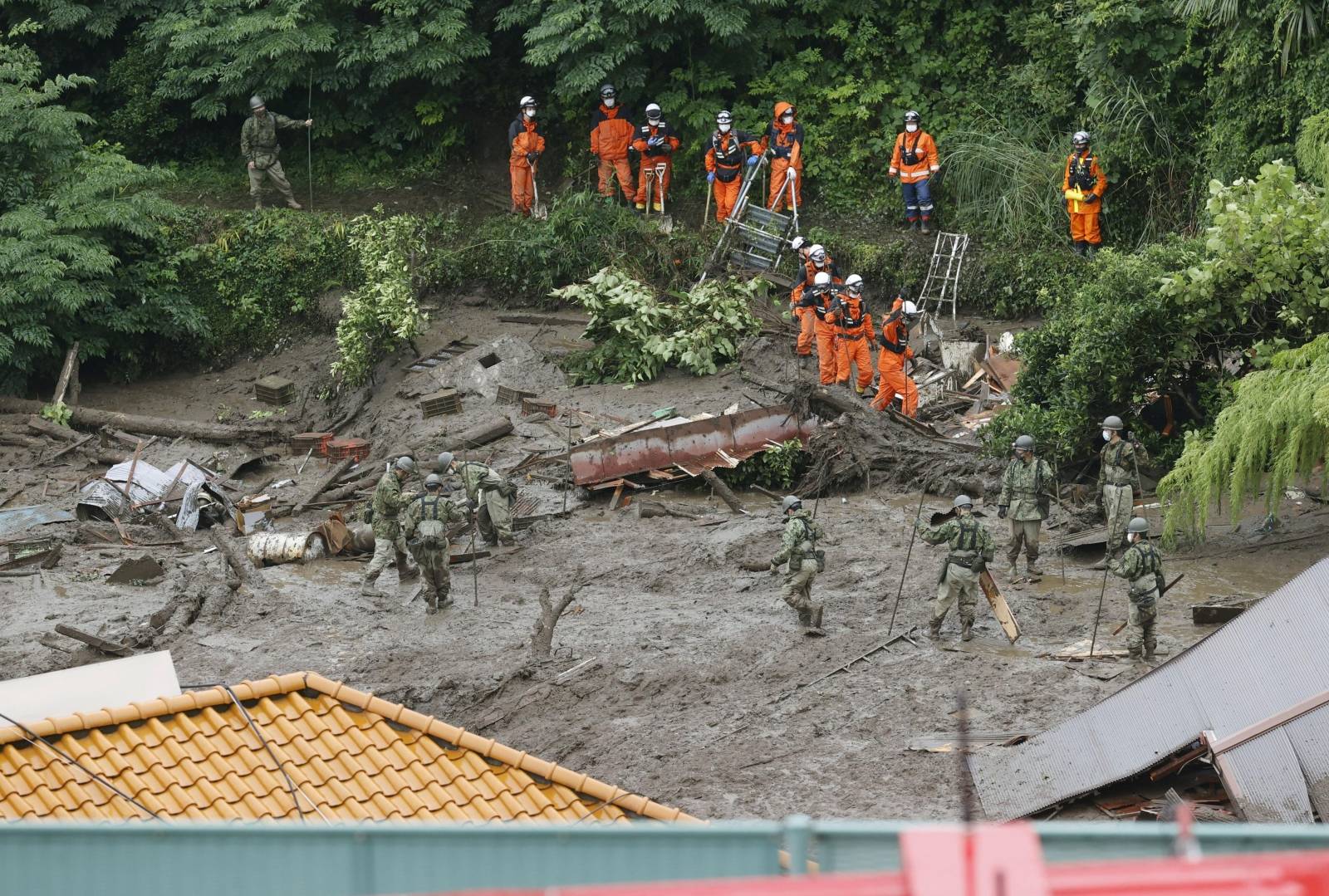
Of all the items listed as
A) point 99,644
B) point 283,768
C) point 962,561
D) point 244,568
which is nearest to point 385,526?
point 244,568

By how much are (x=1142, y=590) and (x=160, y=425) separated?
1587 cm

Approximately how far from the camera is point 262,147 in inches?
1055

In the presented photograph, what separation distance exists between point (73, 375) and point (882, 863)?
22.5 metres

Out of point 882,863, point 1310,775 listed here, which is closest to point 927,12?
point 1310,775

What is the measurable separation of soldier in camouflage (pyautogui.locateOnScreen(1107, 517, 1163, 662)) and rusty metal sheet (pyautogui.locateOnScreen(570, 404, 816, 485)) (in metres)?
7.03

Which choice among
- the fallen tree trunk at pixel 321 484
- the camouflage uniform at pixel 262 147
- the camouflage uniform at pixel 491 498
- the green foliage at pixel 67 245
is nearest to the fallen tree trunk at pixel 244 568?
the fallen tree trunk at pixel 321 484

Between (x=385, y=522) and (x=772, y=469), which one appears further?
(x=772, y=469)

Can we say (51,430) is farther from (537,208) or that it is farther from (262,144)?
(537,208)

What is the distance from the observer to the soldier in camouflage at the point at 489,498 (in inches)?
738

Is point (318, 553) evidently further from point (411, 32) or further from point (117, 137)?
point (117, 137)

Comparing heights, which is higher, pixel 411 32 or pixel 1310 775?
pixel 411 32

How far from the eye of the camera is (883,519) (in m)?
18.8

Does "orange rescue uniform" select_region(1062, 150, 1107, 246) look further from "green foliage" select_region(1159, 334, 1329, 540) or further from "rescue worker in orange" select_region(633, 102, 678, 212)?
"green foliage" select_region(1159, 334, 1329, 540)

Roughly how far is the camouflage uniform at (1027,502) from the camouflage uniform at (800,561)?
250 centimetres
